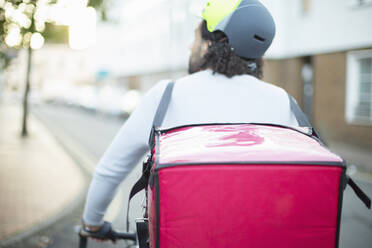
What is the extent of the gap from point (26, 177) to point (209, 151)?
810cm

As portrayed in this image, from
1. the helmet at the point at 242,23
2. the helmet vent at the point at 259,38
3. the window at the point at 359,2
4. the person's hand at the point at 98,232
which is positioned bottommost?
the person's hand at the point at 98,232

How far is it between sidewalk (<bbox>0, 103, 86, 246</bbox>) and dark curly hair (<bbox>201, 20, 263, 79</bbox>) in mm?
3908

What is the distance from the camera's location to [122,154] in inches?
64.7

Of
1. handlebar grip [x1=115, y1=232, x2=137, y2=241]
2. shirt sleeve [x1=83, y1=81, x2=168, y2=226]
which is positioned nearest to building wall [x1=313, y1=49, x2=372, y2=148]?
handlebar grip [x1=115, y1=232, x2=137, y2=241]

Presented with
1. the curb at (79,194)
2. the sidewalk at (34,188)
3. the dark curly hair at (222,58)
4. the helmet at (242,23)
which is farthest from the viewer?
the sidewalk at (34,188)

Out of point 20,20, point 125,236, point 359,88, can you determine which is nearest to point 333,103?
point 359,88

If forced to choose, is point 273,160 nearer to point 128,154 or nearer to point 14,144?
point 128,154

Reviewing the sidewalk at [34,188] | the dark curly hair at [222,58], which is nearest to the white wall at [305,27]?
the dark curly hair at [222,58]

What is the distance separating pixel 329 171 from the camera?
1120mm

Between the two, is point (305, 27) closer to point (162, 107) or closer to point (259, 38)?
point (259, 38)

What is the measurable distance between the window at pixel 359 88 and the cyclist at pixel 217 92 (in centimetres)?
1397

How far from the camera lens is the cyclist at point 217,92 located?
154 cm

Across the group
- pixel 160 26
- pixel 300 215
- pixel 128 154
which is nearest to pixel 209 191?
pixel 300 215

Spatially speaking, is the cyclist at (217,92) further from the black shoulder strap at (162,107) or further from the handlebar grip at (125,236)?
the handlebar grip at (125,236)
